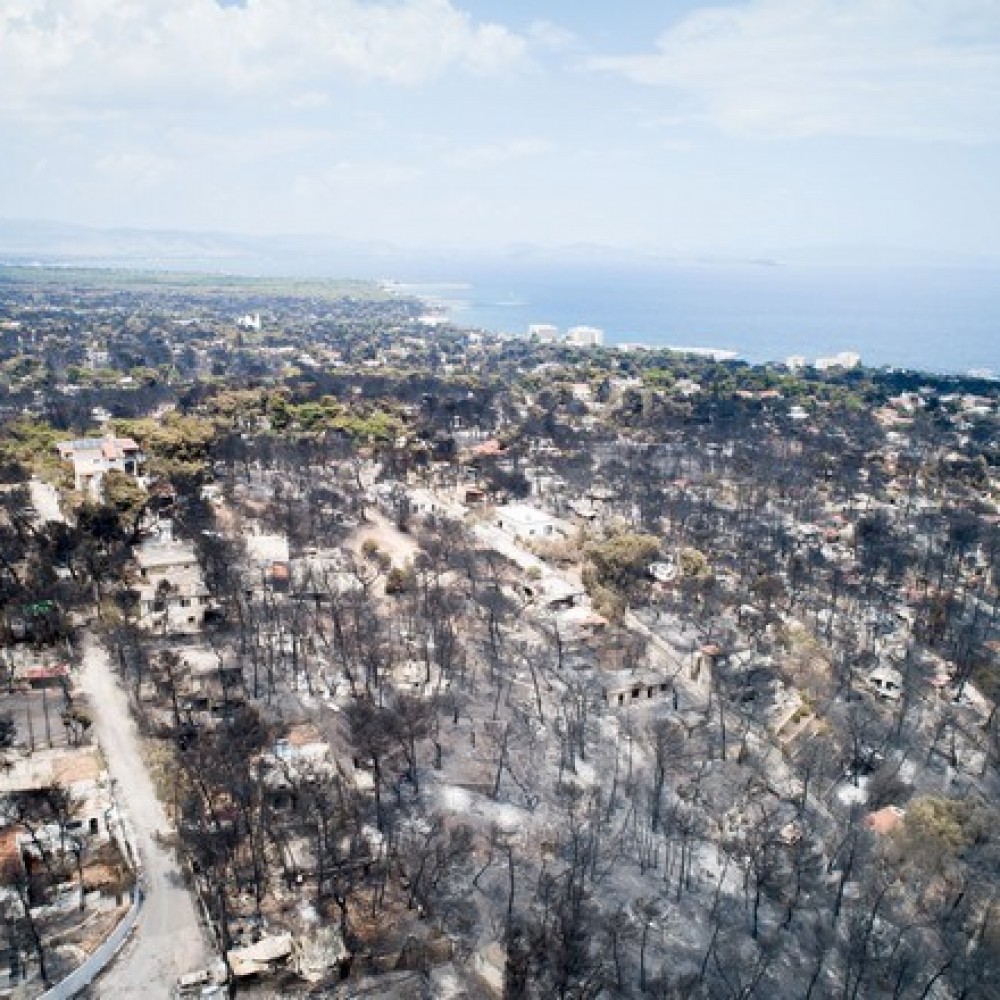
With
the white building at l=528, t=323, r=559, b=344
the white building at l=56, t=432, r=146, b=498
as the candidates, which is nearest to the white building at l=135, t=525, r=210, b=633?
the white building at l=56, t=432, r=146, b=498

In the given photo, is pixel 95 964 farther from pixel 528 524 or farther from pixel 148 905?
pixel 528 524

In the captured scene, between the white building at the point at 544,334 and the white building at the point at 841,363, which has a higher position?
the white building at the point at 544,334

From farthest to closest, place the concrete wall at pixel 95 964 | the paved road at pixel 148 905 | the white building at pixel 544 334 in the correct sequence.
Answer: the white building at pixel 544 334, the paved road at pixel 148 905, the concrete wall at pixel 95 964

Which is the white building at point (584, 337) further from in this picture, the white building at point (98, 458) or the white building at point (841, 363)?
the white building at point (98, 458)

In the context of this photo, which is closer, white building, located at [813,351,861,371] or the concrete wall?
the concrete wall

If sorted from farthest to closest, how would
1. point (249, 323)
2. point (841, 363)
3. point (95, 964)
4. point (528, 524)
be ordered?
1. point (249, 323)
2. point (841, 363)
3. point (528, 524)
4. point (95, 964)

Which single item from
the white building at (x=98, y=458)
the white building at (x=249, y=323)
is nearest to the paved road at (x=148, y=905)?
the white building at (x=98, y=458)

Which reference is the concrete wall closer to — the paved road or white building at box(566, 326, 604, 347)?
the paved road

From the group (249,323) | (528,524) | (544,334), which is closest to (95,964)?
(528,524)

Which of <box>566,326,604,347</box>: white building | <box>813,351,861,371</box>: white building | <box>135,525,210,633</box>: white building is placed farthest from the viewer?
<box>566,326,604,347</box>: white building

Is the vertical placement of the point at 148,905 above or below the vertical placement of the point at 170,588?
below
